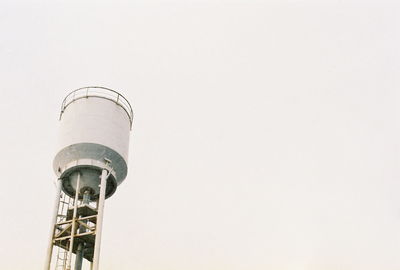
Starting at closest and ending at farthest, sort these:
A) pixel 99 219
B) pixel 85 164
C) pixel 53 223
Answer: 1. pixel 99 219
2. pixel 53 223
3. pixel 85 164

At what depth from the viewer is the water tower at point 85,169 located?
20891mm

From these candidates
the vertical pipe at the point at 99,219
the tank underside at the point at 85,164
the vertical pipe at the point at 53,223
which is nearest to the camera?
the vertical pipe at the point at 99,219

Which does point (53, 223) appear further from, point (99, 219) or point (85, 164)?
point (85, 164)

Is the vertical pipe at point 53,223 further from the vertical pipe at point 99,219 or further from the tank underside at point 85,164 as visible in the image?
the vertical pipe at point 99,219

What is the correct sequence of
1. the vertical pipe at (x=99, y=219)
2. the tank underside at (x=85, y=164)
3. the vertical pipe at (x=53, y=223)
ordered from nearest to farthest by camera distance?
the vertical pipe at (x=99, y=219) → the vertical pipe at (x=53, y=223) → the tank underside at (x=85, y=164)

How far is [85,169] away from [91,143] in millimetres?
1231

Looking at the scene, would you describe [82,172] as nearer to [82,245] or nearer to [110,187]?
[110,187]

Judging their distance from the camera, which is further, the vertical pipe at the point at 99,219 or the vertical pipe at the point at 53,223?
the vertical pipe at the point at 53,223

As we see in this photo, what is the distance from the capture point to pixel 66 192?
74.3ft

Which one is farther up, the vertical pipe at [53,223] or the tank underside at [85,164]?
the tank underside at [85,164]

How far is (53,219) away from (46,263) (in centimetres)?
221

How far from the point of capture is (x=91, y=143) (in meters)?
22.1

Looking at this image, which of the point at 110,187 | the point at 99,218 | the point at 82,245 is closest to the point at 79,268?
the point at 82,245

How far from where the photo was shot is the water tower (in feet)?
68.5
